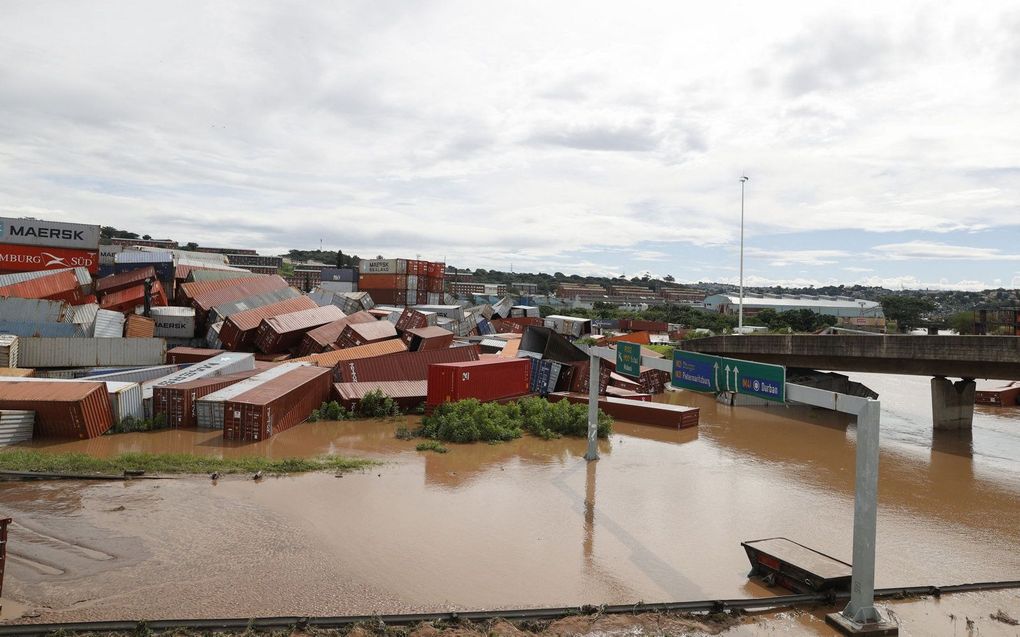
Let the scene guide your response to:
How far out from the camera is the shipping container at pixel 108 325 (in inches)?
1417

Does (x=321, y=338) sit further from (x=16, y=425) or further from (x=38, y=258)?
(x=38, y=258)

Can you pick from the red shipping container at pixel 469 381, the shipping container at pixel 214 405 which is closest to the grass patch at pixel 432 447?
the red shipping container at pixel 469 381

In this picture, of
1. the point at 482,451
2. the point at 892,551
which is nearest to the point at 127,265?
the point at 482,451

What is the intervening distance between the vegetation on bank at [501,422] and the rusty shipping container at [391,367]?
13.6 ft

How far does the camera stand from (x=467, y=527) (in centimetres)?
1650

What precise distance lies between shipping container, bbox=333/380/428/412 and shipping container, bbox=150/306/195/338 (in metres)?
16.3

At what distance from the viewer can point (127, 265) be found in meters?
54.6

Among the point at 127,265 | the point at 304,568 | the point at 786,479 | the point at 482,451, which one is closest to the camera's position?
the point at 304,568

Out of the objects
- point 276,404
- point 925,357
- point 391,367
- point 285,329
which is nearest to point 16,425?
point 276,404

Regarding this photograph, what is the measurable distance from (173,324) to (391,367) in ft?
60.3

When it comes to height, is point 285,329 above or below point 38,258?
below

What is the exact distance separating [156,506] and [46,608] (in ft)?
20.0

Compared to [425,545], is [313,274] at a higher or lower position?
higher

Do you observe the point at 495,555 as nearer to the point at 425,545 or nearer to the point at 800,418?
the point at 425,545
